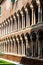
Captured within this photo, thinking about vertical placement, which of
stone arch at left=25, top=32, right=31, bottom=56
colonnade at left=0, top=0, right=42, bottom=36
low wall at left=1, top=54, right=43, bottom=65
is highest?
colonnade at left=0, top=0, right=42, bottom=36

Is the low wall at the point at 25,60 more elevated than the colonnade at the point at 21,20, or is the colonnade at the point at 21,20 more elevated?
the colonnade at the point at 21,20

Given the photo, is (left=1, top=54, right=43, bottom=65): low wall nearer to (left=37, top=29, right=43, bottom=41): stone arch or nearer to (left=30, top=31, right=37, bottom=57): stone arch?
(left=30, top=31, right=37, bottom=57): stone arch

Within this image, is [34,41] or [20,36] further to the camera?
[20,36]

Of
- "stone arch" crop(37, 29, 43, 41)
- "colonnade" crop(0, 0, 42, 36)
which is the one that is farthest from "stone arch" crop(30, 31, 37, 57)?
"stone arch" crop(37, 29, 43, 41)

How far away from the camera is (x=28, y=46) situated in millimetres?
27609

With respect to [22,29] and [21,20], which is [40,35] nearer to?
[22,29]

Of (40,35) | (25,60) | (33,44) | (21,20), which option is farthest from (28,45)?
(21,20)

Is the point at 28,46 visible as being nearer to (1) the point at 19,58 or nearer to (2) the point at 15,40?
(1) the point at 19,58

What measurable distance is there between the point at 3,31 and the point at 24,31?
1449cm

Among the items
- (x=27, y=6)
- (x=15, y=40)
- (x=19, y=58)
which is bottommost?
(x=19, y=58)

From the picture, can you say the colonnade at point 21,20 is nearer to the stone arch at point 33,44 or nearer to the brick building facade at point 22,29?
the brick building facade at point 22,29

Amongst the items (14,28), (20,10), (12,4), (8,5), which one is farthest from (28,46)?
(8,5)

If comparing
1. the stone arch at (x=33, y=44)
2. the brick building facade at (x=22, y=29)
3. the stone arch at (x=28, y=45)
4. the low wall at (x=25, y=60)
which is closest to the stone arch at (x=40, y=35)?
the brick building facade at (x=22, y=29)

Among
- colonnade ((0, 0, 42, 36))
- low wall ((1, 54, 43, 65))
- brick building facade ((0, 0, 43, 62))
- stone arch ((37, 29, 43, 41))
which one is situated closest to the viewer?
low wall ((1, 54, 43, 65))
